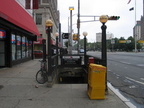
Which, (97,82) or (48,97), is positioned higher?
(97,82)

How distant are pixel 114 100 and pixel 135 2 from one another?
6201 cm

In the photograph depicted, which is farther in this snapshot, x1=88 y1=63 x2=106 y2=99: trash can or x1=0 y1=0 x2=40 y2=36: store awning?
x1=0 y1=0 x2=40 y2=36: store awning

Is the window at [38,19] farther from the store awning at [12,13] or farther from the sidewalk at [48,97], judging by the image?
the sidewalk at [48,97]

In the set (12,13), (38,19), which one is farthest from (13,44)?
(38,19)

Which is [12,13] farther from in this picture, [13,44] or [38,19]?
[38,19]

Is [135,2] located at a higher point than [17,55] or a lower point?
higher

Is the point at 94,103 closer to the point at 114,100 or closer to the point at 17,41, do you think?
the point at 114,100

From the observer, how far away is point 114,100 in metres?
5.77

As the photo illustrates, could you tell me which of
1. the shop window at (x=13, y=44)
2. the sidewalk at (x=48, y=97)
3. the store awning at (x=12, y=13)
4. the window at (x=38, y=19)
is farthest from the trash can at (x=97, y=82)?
the window at (x=38, y=19)

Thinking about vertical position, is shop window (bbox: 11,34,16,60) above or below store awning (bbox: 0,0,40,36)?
below

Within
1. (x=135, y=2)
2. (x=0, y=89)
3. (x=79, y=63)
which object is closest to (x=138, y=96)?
(x=0, y=89)

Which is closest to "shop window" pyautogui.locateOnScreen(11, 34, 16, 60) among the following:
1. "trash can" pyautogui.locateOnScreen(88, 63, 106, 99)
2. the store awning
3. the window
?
the store awning

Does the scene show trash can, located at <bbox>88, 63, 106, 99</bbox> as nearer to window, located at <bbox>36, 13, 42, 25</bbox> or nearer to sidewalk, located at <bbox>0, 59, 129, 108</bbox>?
sidewalk, located at <bbox>0, 59, 129, 108</bbox>

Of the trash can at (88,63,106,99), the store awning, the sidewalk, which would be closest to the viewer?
the sidewalk
